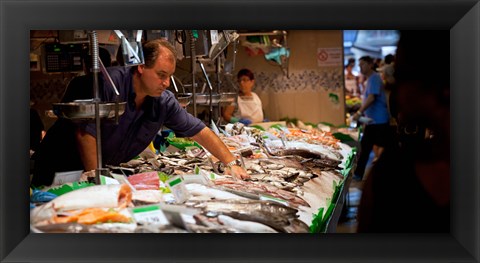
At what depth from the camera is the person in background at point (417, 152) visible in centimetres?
390

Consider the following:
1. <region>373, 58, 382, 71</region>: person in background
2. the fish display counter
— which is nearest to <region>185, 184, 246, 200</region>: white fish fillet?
the fish display counter

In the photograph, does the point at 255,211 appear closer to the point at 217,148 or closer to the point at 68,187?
the point at 217,148

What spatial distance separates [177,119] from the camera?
391cm

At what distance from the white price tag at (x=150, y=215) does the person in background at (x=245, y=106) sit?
2.37ft

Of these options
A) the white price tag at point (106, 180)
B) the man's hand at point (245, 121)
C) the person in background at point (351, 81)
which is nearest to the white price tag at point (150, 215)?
the white price tag at point (106, 180)

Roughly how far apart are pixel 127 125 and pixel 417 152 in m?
1.46

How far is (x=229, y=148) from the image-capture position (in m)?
4.00

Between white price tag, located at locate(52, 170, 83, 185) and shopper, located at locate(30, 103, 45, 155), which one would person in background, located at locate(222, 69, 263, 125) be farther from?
shopper, located at locate(30, 103, 45, 155)

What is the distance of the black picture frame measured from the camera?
3.68m

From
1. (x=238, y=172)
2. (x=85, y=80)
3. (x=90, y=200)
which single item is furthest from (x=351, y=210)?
(x=85, y=80)

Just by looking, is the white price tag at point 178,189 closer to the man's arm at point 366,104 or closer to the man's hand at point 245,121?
the man's hand at point 245,121
